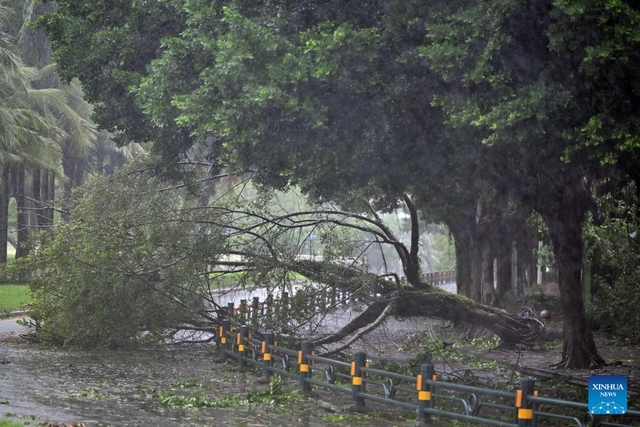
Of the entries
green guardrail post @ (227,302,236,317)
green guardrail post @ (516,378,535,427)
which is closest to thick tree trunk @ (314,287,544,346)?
green guardrail post @ (227,302,236,317)

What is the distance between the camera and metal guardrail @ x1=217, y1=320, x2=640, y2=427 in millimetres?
10562

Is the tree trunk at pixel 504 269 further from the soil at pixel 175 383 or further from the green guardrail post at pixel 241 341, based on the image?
the green guardrail post at pixel 241 341

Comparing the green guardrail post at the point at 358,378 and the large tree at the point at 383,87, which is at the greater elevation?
the large tree at the point at 383,87

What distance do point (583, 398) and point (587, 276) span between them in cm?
1516

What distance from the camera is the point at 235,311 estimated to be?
20219 mm

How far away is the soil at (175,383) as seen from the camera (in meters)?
12.5

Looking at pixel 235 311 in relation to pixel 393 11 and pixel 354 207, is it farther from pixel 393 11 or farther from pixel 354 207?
pixel 393 11

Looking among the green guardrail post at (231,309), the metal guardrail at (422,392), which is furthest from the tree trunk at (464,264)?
the metal guardrail at (422,392)

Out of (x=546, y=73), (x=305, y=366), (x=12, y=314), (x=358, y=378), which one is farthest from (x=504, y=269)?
(x=546, y=73)

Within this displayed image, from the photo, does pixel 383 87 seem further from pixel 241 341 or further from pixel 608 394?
pixel 608 394

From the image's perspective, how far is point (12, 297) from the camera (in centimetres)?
3244

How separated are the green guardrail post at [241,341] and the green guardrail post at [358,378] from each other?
455 cm

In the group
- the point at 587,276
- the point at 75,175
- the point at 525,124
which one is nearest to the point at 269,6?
the point at 525,124

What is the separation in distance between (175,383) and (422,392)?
5418 millimetres
